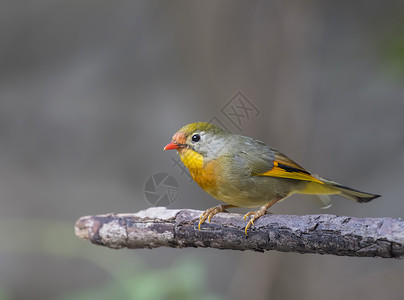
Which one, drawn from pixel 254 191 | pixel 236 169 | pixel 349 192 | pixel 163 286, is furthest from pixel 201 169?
pixel 349 192

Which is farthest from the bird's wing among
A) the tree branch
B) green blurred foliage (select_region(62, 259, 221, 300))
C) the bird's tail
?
green blurred foliage (select_region(62, 259, 221, 300))

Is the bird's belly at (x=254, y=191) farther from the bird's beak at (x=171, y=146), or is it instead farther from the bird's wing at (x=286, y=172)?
the bird's beak at (x=171, y=146)

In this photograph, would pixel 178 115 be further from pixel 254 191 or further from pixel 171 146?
pixel 254 191

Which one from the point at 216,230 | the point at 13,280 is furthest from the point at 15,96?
the point at 216,230

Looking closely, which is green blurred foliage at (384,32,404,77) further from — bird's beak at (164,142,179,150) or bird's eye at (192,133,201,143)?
bird's beak at (164,142,179,150)

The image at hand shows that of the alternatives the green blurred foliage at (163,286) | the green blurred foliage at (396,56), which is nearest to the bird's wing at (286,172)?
the green blurred foliage at (163,286)

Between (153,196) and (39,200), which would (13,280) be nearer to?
(39,200)
